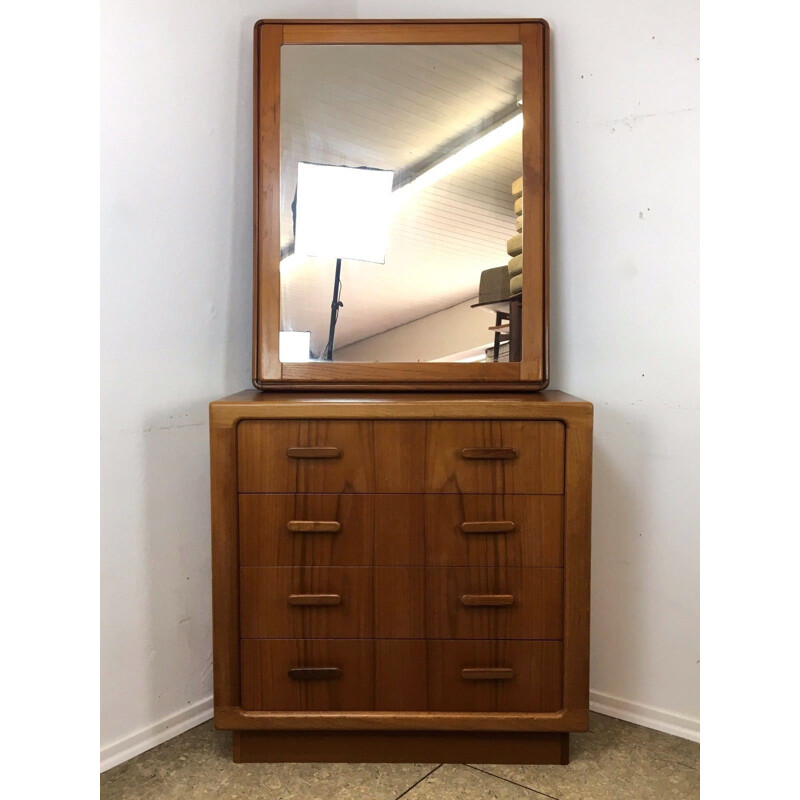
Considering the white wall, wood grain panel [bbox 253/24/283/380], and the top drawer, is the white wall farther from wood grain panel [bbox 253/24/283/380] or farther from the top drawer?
the top drawer

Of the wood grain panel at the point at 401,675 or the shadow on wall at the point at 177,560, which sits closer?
the wood grain panel at the point at 401,675

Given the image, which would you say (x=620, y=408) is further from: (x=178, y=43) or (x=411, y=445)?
(x=178, y=43)

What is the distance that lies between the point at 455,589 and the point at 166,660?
673 millimetres

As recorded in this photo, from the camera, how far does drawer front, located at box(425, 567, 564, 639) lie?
1368 millimetres

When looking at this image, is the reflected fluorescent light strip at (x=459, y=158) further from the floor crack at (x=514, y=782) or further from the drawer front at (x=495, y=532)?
the floor crack at (x=514, y=782)

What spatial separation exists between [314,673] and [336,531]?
283mm

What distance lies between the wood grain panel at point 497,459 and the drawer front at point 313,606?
244mm

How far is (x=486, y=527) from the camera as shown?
1.35 m

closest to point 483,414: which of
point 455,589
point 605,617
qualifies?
point 455,589

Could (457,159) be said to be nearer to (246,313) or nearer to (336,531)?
(246,313)

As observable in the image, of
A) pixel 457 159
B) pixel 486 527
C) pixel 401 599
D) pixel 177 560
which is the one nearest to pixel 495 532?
pixel 486 527

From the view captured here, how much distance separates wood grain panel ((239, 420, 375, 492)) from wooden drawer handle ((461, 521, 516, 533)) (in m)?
0.20

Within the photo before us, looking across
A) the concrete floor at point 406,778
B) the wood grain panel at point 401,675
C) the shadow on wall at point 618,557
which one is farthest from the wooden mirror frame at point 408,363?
the concrete floor at point 406,778

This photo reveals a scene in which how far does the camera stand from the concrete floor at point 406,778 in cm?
131
